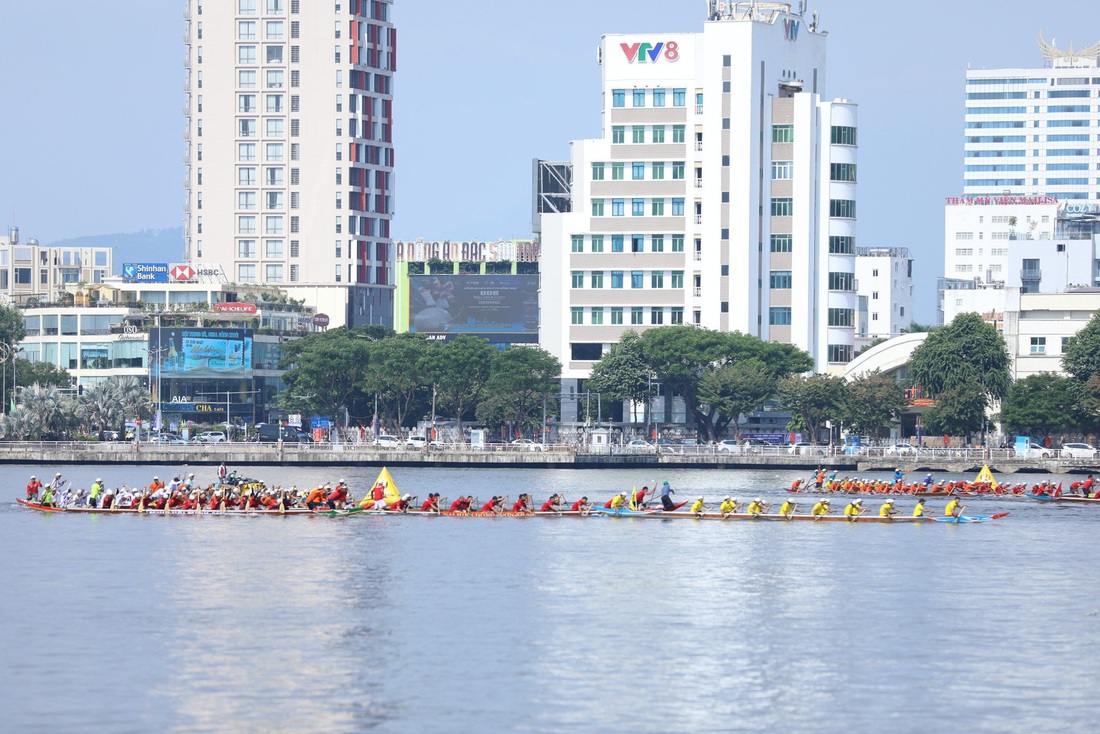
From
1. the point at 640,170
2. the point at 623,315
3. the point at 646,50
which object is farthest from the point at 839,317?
the point at 646,50

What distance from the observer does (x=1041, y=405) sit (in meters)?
138

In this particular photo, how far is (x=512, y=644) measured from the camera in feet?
184

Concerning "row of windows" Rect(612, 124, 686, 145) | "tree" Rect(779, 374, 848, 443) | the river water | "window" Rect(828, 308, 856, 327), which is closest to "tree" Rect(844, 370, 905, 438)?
"tree" Rect(779, 374, 848, 443)

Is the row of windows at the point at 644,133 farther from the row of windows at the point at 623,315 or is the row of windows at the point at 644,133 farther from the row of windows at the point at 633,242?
the row of windows at the point at 623,315

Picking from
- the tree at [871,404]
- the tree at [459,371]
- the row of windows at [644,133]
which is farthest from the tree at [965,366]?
the tree at [459,371]

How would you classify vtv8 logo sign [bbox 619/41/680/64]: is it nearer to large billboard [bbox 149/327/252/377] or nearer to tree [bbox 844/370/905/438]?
tree [bbox 844/370/905/438]

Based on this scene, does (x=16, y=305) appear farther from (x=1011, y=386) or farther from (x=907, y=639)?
(x=907, y=639)

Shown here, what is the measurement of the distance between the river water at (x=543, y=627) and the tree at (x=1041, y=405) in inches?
1914

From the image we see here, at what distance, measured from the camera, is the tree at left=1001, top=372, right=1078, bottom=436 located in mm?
138000

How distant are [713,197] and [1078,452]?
46.0 m

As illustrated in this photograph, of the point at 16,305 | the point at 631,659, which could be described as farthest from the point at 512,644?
the point at 16,305

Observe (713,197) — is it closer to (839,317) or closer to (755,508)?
(839,317)

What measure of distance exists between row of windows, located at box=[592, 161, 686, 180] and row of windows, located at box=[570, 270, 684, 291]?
8.88 meters

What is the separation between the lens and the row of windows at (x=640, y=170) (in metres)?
166
